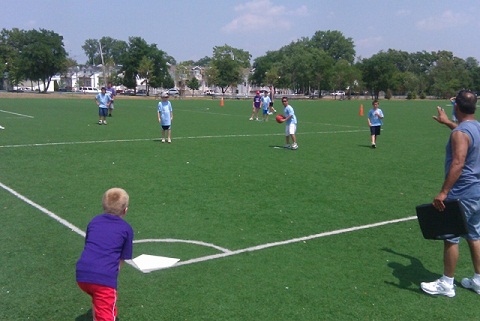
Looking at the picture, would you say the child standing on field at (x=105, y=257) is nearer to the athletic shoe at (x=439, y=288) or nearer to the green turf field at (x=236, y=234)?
the green turf field at (x=236, y=234)

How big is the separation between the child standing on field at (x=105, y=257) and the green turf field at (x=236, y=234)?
86cm

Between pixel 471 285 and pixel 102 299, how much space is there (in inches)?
167

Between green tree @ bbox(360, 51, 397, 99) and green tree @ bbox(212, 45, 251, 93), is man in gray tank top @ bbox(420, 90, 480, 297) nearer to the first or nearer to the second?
green tree @ bbox(212, 45, 251, 93)

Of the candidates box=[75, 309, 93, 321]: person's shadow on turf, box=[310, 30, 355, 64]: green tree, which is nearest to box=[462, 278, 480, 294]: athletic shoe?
box=[75, 309, 93, 321]: person's shadow on turf

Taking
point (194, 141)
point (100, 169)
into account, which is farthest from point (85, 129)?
point (100, 169)

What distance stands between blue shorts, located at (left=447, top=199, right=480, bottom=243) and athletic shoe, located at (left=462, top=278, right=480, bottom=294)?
1.91 feet

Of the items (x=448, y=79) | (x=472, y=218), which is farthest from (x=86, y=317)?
(x=448, y=79)

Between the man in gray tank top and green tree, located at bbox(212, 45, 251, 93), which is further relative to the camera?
green tree, located at bbox(212, 45, 251, 93)

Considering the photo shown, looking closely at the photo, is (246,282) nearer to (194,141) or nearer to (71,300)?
(71,300)

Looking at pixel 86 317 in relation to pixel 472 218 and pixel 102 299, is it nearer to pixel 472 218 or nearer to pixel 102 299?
pixel 102 299

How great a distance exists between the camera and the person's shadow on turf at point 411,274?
18.5 feet

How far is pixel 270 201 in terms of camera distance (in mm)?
9398

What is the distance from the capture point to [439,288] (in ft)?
17.6

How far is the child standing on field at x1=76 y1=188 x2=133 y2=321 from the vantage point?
391 cm
